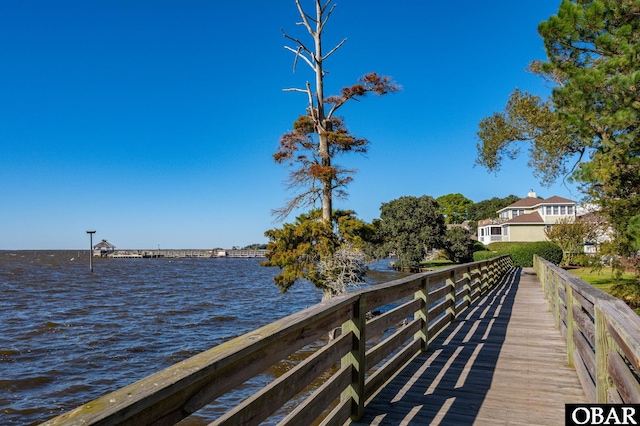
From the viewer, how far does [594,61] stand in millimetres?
13828

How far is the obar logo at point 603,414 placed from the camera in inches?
99.7

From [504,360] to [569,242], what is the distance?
3454 centimetres

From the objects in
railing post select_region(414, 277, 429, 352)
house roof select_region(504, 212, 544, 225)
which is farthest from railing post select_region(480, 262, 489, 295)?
house roof select_region(504, 212, 544, 225)

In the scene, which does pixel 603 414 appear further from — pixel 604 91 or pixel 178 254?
pixel 178 254

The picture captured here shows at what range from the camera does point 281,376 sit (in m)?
2.62

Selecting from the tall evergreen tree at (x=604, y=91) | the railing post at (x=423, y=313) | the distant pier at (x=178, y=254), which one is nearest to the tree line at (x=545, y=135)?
the tall evergreen tree at (x=604, y=91)

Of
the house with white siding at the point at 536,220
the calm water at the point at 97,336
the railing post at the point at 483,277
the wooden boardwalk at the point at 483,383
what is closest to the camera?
the wooden boardwalk at the point at 483,383

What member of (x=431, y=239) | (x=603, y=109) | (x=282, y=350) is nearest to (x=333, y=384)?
(x=282, y=350)

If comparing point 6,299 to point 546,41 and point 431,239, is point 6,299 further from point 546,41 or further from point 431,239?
point 431,239

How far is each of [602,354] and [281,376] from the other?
7.09 feet

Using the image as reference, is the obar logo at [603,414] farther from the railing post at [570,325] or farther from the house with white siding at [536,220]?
the house with white siding at [536,220]

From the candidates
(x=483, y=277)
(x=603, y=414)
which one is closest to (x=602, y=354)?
(x=603, y=414)

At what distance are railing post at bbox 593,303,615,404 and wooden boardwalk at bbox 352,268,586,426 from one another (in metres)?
0.72

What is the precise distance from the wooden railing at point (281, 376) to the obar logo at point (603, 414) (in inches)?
62.1
